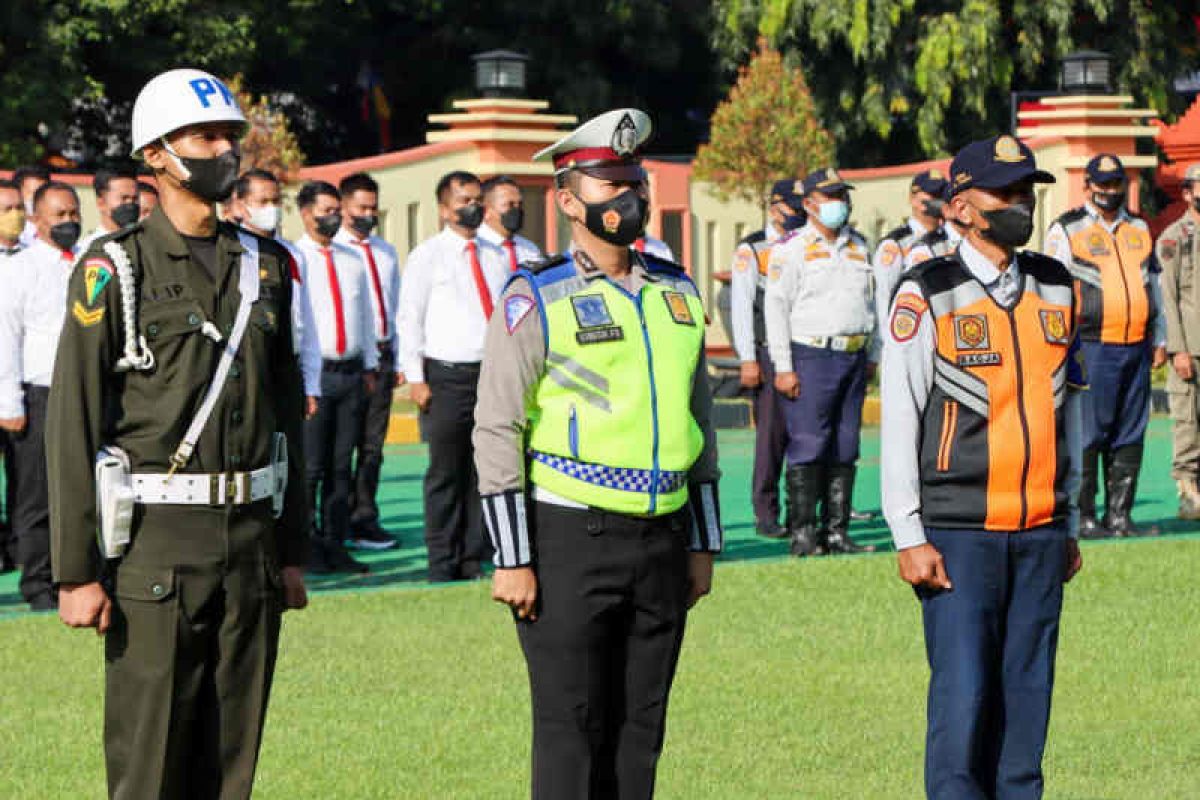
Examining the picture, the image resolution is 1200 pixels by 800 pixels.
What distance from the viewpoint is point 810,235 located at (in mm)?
14773

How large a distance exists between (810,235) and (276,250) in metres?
8.16

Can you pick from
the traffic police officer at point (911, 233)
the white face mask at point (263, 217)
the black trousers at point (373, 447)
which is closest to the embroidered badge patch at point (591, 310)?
the white face mask at point (263, 217)

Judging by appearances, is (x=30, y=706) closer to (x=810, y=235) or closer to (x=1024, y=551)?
(x=1024, y=551)

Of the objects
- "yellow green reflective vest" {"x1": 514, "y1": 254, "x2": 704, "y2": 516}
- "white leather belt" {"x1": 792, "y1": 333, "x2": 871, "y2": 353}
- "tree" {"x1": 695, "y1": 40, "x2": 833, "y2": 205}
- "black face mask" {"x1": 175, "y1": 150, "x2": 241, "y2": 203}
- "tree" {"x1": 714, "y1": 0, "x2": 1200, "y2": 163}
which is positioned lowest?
"white leather belt" {"x1": 792, "y1": 333, "x2": 871, "y2": 353}

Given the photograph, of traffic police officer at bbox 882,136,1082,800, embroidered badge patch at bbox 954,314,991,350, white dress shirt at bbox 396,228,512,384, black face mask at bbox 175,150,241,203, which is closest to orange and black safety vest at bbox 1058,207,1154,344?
white dress shirt at bbox 396,228,512,384

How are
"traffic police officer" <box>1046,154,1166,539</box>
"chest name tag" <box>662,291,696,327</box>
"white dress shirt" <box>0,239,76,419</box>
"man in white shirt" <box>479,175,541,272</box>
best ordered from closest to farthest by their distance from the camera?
"chest name tag" <box>662,291,696,327</box>
"white dress shirt" <box>0,239,76,419</box>
"man in white shirt" <box>479,175,541,272</box>
"traffic police officer" <box>1046,154,1166,539</box>

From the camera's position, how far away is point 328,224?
1431 cm

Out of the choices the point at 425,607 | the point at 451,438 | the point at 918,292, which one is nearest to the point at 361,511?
the point at 451,438

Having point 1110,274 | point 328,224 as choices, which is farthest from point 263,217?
point 1110,274

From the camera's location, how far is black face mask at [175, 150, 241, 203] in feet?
21.9

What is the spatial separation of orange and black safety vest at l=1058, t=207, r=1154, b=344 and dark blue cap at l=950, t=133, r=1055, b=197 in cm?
747

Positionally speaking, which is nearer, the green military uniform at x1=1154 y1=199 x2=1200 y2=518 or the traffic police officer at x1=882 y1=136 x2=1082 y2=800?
the traffic police officer at x1=882 y1=136 x2=1082 y2=800

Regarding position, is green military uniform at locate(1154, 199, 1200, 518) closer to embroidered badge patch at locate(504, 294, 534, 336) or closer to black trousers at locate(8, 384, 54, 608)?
black trousers at locate(8, 384, 54, 608)

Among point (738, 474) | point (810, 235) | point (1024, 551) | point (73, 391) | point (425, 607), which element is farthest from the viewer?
point (738, 474)
